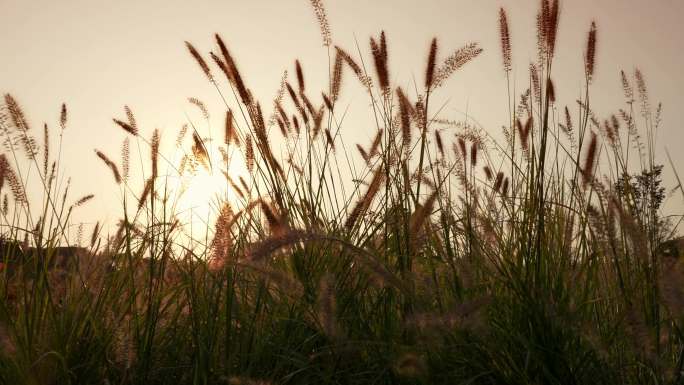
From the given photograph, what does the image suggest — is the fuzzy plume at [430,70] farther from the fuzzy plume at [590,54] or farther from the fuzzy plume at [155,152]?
the fuzzy plume at [155,152]

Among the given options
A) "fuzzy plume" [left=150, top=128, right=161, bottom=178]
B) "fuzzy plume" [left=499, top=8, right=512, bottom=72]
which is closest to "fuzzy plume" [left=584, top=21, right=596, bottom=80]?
"fuzzy plume" [left=499, top=8, right=512, bottom=72]

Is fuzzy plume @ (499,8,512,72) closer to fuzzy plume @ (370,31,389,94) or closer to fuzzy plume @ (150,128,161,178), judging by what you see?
fuzzy plume @ (370,31,389,94)

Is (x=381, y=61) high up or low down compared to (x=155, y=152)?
up

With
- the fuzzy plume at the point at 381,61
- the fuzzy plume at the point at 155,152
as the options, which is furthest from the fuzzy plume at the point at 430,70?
the fuzzy plume at the point at 155,152

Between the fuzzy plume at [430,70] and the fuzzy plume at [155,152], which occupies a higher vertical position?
the fuzzy plume at [430,70]

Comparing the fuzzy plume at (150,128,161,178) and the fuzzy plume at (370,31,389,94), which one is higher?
the fuzzy plume at (370,31,389,94)

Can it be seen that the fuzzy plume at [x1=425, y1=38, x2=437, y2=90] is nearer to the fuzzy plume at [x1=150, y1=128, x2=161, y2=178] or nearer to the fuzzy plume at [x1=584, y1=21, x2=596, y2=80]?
the fuzzy plume at [x1=584, y1=21, x2=596, y2=80]

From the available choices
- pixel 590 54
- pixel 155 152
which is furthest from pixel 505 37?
pixel 155 152

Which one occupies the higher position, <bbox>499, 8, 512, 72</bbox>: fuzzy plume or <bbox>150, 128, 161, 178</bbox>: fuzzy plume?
<bbox>499, 8, 512, 72</bbox>: fuzzy plume

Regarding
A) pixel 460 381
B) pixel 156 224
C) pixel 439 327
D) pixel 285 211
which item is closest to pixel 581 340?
pixel 460 381

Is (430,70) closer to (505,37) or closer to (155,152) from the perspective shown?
(505,37)

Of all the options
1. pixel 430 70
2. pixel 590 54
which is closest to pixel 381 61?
pixel 430 70

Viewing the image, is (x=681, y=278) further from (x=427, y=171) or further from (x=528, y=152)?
(x=427, y=171)

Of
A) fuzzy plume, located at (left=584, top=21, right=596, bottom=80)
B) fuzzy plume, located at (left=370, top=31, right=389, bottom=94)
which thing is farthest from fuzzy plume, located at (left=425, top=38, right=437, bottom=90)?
fuzzy plume, located at (left=584, top=21, right=596, bottom=80)
